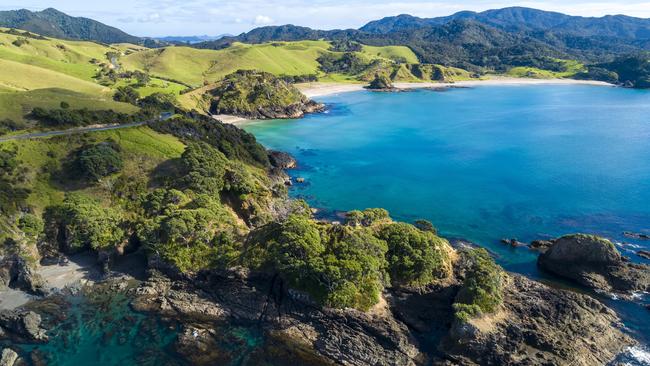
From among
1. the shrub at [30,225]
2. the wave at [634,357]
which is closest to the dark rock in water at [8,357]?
the shrub at [30,225]

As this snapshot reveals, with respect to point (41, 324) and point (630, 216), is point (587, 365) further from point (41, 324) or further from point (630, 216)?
point (41, 324)

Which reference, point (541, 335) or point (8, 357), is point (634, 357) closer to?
point (541, 335)

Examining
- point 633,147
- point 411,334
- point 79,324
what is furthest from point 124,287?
point 633,147

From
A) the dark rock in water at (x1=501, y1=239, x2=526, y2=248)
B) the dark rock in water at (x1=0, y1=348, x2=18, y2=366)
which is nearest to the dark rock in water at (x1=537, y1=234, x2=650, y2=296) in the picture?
the dark rock in water at (x1=501, y1=239, x2=526, y2=248)

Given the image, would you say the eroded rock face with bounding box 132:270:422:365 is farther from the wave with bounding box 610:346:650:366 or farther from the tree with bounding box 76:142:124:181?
the tree with bounding box 76:142:124:181

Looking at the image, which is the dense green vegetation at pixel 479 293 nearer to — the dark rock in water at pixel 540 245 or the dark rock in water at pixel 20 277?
the dark rock in water at pixel 540 245

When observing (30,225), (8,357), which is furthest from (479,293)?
(30,225)
